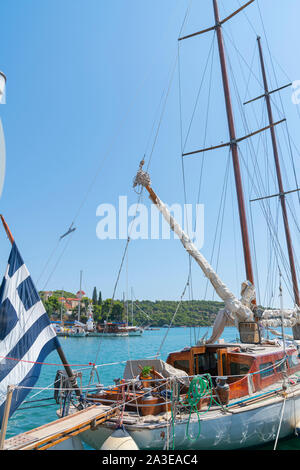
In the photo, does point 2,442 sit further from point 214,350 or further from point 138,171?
point 138,171

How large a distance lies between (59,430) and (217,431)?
4.86m

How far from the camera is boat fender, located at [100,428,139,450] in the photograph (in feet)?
25.7

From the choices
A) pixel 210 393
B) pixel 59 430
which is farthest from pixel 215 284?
pixel 59 430

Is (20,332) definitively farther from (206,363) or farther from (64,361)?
(206,363)

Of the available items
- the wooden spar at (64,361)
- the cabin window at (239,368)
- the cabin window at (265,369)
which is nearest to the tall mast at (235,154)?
the cabin window at (265,369)

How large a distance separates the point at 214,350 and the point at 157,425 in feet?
14.9

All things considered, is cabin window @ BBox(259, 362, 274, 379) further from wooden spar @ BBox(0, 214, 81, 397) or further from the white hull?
wooden spar @ BBox(0, 214, 81, 397)

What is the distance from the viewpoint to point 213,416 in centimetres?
934

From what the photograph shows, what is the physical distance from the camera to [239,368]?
11.6 m

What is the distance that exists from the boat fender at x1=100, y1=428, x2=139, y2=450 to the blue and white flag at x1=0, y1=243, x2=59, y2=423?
99.3 inches

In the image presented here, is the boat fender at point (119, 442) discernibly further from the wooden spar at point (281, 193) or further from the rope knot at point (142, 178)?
the wooden spar at point (281, 193)

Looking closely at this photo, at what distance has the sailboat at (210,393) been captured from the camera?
352 inches
